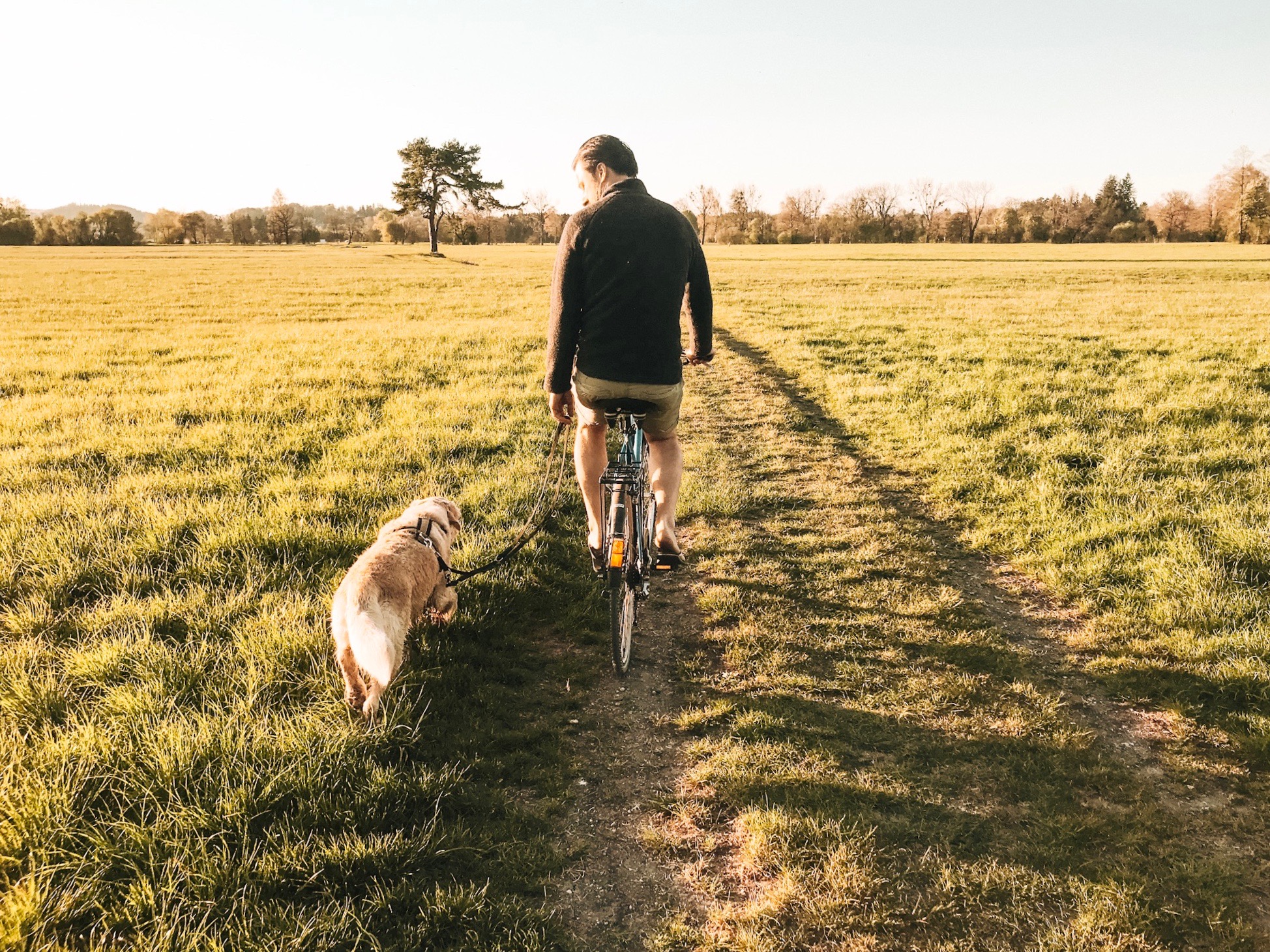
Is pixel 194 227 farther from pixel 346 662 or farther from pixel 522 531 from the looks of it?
pixel 346 662

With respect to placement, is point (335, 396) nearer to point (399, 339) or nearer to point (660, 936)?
point (399, 339)

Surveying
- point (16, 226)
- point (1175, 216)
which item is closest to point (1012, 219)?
point (1175, 216)

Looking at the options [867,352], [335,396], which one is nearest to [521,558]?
[335,396]

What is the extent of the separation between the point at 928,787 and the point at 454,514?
11.2ft

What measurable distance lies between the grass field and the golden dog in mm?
180

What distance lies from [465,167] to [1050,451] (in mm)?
59844

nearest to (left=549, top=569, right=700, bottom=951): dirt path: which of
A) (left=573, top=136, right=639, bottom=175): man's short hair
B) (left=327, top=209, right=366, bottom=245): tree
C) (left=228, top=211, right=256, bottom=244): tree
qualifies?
(left=573, top=136, right=639, bottom=175): man's short hair

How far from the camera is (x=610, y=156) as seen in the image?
144 inches

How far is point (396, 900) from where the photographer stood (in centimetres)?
239

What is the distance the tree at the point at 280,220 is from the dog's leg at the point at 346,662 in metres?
94.9

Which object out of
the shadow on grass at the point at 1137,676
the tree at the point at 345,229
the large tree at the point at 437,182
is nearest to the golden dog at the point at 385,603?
the shadow on grass at the point at 1137,676

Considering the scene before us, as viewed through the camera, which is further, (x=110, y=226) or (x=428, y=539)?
(x=110, y=226)

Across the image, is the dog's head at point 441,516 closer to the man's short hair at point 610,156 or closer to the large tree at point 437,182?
the man's short hair at point 610,156

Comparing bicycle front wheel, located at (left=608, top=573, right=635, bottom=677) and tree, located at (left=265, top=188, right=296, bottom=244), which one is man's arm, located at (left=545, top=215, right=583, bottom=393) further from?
tree, located at (left=265, top=188, right=296, bottom=244)
